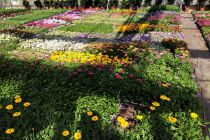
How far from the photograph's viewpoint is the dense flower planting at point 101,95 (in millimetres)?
3723

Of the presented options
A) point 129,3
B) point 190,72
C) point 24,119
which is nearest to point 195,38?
point 190,72

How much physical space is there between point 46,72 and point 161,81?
2873 millimetres

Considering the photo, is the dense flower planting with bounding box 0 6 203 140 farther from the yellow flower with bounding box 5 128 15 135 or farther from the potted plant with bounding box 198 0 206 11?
the potted plant with bounding box 198 0 206 11

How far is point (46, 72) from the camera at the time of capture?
19.8 ft

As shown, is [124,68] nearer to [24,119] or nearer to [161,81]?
[161,81]

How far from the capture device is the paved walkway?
16.7 ft

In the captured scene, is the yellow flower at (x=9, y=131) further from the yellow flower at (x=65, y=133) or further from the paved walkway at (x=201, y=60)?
the paved walkway at (x=201, y=60)

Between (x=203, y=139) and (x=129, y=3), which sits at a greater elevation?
(x=129, y=3)

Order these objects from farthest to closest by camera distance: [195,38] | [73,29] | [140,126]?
[73,29], [195,38], [140,126]

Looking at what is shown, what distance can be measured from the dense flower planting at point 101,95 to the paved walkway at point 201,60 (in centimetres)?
22

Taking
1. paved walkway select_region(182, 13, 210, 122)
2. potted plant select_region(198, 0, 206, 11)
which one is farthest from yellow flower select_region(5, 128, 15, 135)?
potted plant select_region(198, 0, 206, 11)

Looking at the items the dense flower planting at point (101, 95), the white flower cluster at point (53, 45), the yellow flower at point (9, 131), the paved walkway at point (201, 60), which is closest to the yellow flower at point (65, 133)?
the dense flower planting at point (101, 95)

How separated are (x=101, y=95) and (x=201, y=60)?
4167 millimetres

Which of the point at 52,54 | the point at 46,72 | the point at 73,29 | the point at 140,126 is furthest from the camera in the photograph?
the point at 73,29
